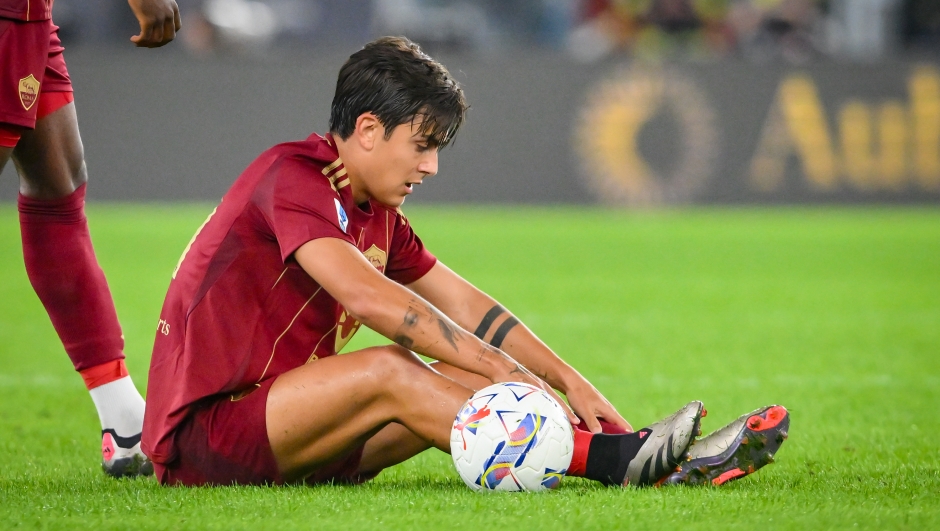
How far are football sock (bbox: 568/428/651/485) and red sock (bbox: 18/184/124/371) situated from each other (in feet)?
5.01

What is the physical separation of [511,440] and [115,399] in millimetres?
1362

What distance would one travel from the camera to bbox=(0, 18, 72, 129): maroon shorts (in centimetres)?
325

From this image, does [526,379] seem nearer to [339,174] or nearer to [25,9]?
[339,174]

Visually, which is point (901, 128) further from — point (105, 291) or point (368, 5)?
point (105, 291)

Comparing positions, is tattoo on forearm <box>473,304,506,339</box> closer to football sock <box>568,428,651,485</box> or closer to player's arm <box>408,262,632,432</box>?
player's arm <box>408,262,632,432</box>

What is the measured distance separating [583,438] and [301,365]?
755mm

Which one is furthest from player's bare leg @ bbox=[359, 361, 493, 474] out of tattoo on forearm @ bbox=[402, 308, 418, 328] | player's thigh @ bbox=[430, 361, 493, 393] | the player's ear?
the player's ear

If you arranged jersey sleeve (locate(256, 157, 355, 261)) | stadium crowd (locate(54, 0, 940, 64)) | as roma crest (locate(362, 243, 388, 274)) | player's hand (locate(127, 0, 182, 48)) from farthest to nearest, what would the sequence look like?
stadium crowd (locate(54, 0, 940, 64)) → player's hand (locate(127, 0, 182, 48)) → as roma crest (locate(362, 243, 388, 274)) → jersey sleeve (locate(256, 157, 355, 261))

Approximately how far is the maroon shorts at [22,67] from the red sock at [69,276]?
41 centimetres

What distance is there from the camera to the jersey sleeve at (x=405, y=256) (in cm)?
354

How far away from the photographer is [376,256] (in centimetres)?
340

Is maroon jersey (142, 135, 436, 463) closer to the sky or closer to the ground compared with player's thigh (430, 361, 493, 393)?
closer to the sky

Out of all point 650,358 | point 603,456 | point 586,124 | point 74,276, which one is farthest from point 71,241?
point 586,124

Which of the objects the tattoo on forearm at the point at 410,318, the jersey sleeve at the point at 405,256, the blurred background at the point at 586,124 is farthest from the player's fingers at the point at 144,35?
the blurred background at the point at 586,124
